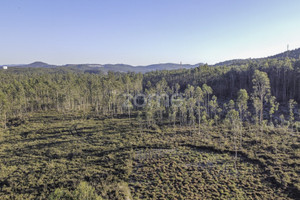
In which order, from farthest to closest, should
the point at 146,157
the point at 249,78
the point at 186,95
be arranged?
the point at 249,78
the point at 186,95
the point at 146,157

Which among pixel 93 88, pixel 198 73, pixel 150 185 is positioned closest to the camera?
pixel 150 185

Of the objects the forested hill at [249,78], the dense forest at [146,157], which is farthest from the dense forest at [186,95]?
the dense forest at [146,157]

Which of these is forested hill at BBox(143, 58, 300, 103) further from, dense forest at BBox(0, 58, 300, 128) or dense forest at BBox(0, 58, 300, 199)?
dense forest at BBox(0, 58, 300, 199)

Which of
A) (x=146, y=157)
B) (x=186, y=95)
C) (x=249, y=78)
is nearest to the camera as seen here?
(x=146, y=157)

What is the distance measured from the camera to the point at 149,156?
33.7 meters

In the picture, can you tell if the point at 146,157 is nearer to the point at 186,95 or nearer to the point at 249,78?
the point at 186,95

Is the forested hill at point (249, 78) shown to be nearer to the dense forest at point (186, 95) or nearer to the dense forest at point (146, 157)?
the dense forest at point (186, 95)

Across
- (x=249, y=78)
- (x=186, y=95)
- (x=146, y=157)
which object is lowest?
(x=146, y=157)

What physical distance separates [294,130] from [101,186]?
5114 centimetres

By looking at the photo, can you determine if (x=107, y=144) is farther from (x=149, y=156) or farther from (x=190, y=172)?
(x=190, y=172)

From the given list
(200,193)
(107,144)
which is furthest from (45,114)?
(200,193)

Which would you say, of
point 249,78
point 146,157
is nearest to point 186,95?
point 249,78

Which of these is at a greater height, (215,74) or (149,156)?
(215,74)

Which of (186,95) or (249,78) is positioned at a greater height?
(249,78)
